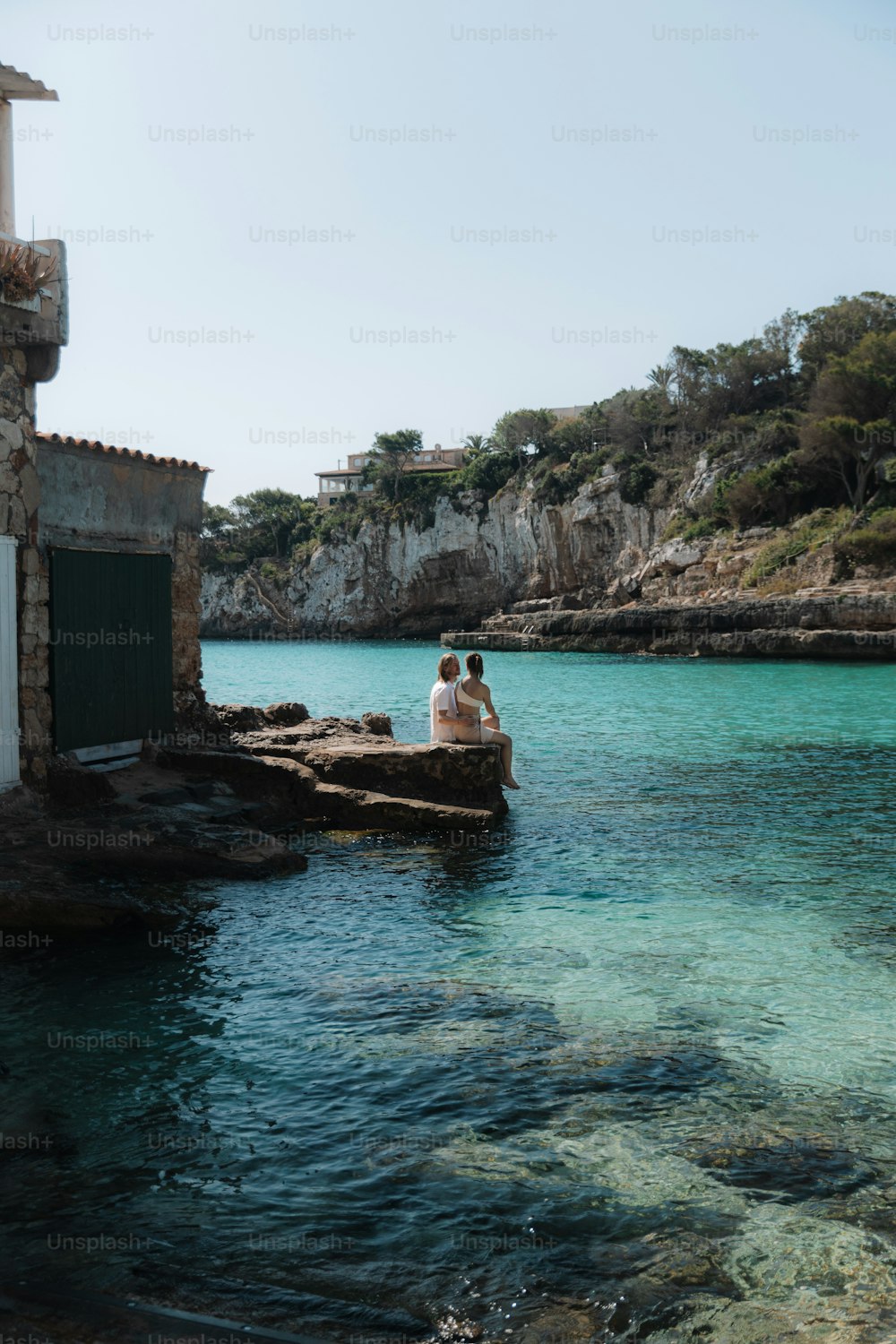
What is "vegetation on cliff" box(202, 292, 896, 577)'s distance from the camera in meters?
57.9

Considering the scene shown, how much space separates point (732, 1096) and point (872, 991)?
2120 mm

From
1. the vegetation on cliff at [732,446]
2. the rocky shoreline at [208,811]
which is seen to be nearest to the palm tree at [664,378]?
the vegetation on cliff at [732,446]

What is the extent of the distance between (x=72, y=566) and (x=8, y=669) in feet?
5.39

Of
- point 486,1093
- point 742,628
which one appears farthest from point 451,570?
point 486,1093

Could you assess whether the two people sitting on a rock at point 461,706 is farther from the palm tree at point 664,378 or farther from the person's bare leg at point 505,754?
the palm tree at point 664,378

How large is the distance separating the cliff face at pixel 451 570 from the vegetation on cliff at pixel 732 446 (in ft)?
5.05

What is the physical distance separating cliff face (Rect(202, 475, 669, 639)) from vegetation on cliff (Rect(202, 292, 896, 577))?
154 centimetres

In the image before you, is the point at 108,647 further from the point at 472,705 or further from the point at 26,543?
the point at 472,705

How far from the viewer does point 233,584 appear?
373 ft

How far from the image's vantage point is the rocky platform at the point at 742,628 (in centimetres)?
4775

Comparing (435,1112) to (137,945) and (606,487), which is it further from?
(606,487)

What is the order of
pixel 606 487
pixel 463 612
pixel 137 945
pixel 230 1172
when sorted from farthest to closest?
pixel 463 612 < pixel 606 487 < pixel 137 945 < pixel 230 1172

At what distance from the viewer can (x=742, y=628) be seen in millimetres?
52625

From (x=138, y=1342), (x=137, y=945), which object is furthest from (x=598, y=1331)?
(x=137, y=945)
